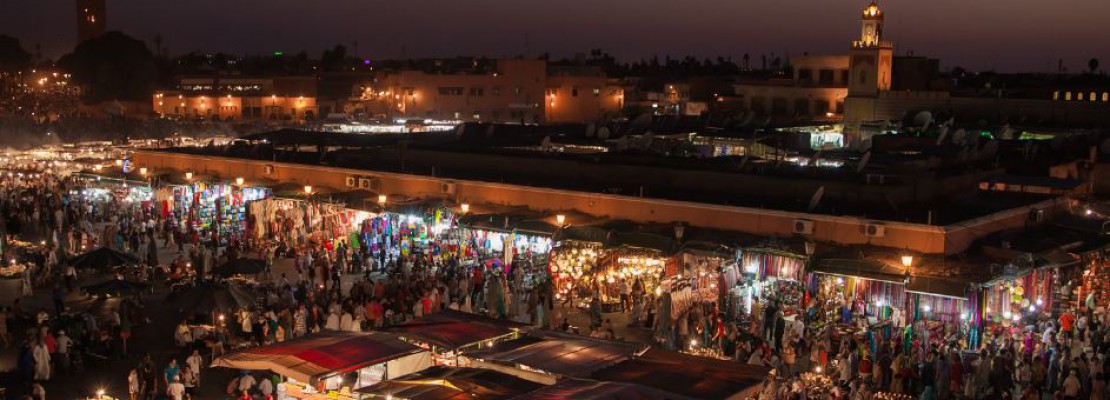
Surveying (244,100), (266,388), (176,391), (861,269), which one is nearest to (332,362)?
(266,388)

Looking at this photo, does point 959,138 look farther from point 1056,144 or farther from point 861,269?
point 861,269

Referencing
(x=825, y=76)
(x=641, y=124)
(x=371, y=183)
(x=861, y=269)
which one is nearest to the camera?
(x=861, y=269)

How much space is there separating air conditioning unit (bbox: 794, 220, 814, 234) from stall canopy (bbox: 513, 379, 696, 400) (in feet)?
31.1

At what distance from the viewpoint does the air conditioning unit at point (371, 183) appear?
89.3ft

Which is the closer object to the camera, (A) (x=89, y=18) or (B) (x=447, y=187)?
(B) (x=447, y=187)

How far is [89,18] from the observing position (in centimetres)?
11938

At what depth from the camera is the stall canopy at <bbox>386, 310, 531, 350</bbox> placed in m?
12.5

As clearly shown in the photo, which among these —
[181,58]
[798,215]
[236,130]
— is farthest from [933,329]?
[181,58]

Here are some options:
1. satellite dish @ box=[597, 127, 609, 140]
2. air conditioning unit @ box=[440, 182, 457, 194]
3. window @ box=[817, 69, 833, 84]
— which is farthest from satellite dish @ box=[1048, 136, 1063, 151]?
window @ box=[817, 69, 833, 84]

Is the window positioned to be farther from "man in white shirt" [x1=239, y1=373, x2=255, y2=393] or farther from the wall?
"man in white shirt" [x1=239, y1=373, x2=255, y2=393]

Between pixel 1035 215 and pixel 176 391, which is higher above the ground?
pixel 1035 215

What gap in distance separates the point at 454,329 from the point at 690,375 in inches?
127

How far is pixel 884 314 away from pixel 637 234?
474 cm

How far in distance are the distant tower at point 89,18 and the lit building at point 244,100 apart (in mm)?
43292
